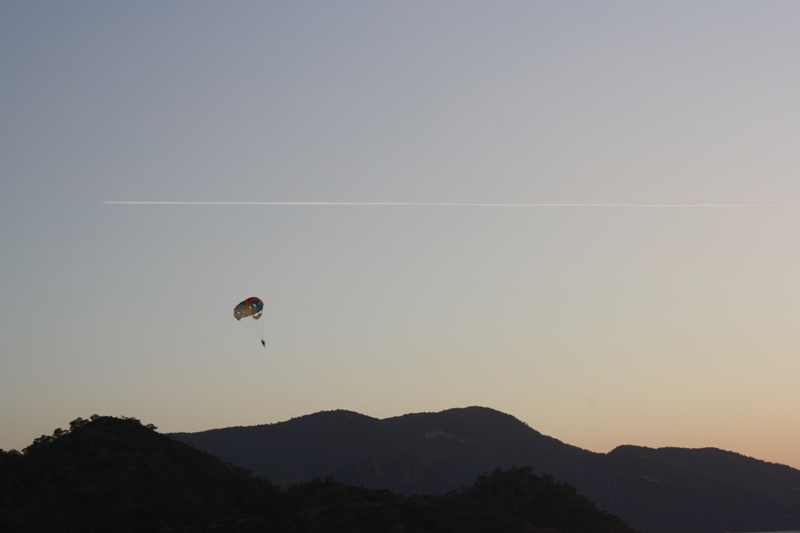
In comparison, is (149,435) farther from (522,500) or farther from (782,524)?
(782,524)

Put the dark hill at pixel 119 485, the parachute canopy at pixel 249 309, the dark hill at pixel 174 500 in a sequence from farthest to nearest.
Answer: the parachute canopy at pixel 249 309
the dark hill at pixel 174 500
the dark hill at pixel 119 485

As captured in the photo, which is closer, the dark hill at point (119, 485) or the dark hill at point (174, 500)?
the dark hill at point (119, 485)

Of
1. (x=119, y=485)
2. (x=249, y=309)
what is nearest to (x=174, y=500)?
(x=119, y=485)

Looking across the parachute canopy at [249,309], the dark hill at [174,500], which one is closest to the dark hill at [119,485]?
the dark hill at [174,500]

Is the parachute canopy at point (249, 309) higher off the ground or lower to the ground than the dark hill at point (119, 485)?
higher

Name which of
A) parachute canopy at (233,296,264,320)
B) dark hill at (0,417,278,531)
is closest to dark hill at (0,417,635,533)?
dark hill at (0,417,278,531)

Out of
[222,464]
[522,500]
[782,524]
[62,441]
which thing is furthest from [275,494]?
[782,524]

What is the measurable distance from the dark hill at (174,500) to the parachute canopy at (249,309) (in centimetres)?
1236

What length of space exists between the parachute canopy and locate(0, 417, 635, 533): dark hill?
1236 cm

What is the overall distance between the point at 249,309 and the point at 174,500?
66.8 ft

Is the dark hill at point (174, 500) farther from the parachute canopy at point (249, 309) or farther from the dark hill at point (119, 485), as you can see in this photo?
the parachute canopy at point (249, 309)

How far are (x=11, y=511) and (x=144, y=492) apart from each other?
8818 mm

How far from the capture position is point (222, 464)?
2965 inches

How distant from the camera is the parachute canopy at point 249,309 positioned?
7856 centimetres
